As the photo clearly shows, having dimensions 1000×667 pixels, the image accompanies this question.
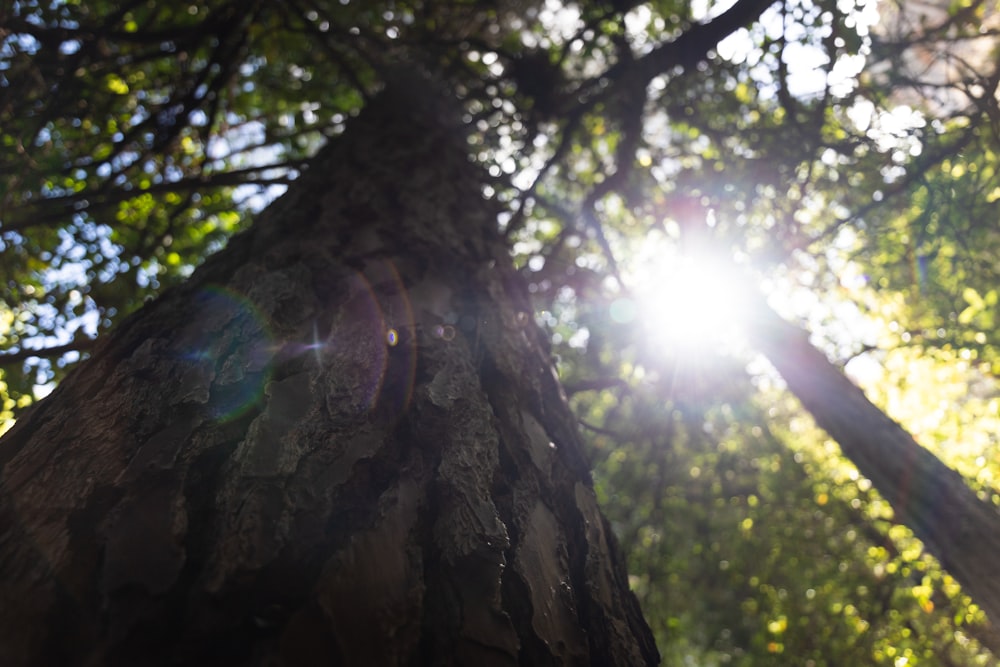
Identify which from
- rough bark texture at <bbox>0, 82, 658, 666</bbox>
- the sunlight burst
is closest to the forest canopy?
the sunlight burst

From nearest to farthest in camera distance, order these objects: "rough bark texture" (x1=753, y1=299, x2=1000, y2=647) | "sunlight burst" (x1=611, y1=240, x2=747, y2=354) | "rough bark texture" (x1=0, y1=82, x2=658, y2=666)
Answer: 1. "rough bark texture" (x1=0, y1=82, x2=658, y2=666)
2. "rough bark texture" (x1=753, y1=299, x2=1000, y2=647)
3. "sunlight burst" (x1=611, y1=240, x2=747, y2=354)

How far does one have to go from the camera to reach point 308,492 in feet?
3.20

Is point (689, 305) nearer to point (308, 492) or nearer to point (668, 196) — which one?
point (668, 196)

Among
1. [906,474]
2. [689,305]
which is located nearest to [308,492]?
[906,474]

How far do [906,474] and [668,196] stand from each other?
10.3 feet

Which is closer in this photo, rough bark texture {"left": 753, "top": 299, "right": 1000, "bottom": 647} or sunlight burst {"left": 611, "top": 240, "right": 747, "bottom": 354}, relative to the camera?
rough bark texture {"left": 753, "top": 299, "right": 1000, "bottom": 647}

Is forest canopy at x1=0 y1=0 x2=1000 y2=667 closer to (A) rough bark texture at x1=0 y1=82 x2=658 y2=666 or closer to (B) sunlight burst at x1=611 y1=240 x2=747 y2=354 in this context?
(B) sunlight burst at x1=611 y1=240 x2=747 y2=354

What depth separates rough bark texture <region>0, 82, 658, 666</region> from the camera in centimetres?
78

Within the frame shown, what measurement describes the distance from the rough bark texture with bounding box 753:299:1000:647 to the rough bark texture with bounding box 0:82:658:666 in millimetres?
2238

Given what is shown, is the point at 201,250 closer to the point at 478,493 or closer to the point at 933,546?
the point at 478,493

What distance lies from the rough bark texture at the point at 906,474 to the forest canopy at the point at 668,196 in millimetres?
384

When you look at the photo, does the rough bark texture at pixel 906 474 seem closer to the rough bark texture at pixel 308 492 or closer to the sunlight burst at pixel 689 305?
the sunlight burst at pixel 689 305

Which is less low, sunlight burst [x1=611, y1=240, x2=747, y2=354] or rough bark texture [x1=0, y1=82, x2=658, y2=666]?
sunlight burst [x1=611, y1=240, x2=747, y2=354]

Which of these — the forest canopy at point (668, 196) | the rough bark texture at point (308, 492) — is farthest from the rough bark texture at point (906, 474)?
the rough bark texture at point (308, 492)
